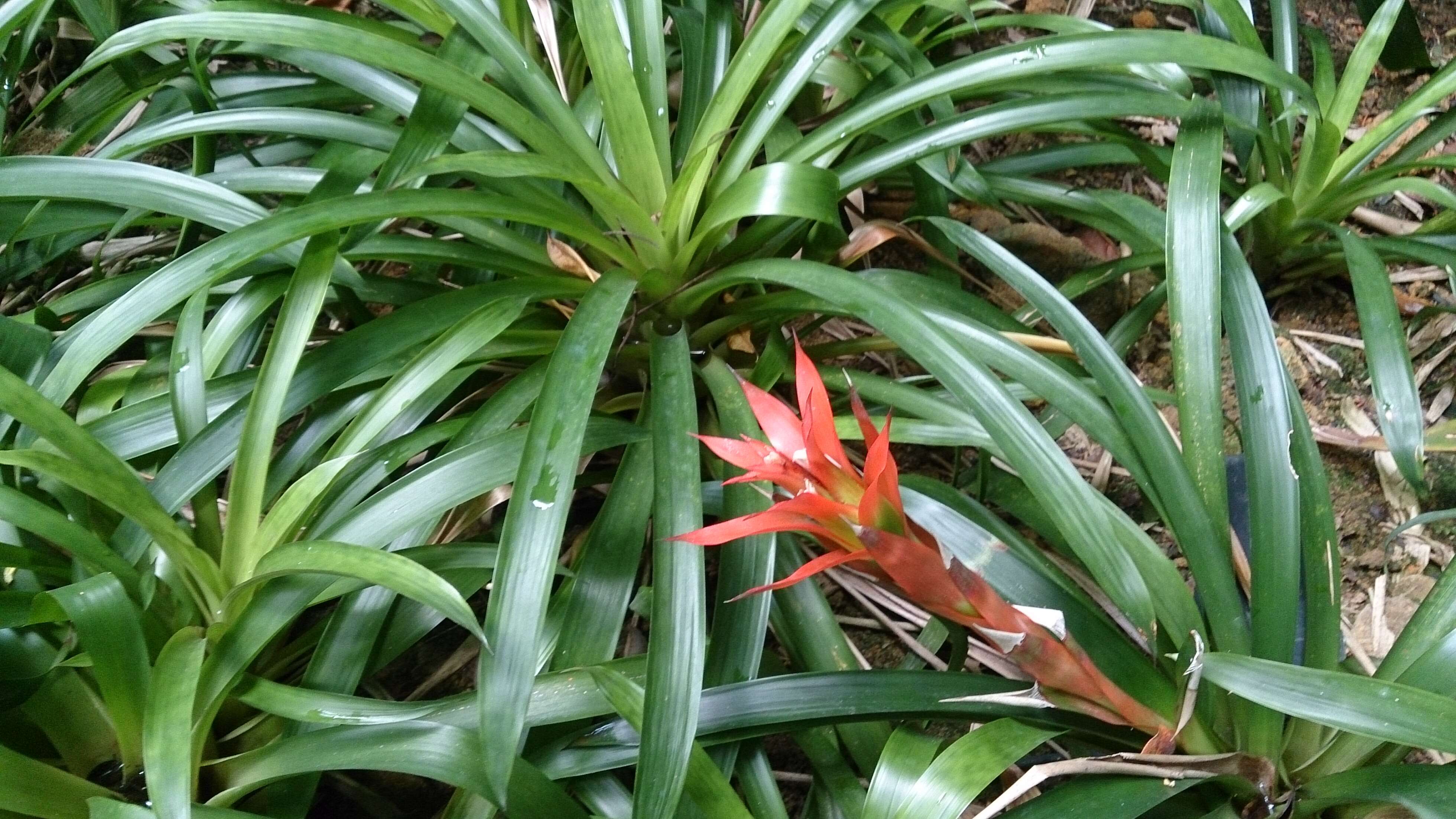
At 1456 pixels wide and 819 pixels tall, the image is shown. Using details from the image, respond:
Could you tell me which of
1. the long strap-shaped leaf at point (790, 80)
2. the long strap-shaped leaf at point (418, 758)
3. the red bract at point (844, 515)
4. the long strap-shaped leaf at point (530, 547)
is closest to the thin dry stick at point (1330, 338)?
the long strap-shaped leaf at point (790, 80)

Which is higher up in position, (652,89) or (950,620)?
(652,89)

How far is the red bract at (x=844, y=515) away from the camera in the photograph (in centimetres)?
49

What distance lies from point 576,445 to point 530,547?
9 cm

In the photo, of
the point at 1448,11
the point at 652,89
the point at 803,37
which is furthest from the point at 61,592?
the point at 1448,11

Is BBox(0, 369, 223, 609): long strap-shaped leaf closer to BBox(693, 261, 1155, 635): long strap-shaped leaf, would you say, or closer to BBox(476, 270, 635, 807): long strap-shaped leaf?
BBox(476, 270, 635, 807): long strap-shaped leaf

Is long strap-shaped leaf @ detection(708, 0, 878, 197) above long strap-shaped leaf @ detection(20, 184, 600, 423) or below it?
above

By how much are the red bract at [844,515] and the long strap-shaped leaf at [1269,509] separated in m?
0.25

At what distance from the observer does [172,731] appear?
66 cm

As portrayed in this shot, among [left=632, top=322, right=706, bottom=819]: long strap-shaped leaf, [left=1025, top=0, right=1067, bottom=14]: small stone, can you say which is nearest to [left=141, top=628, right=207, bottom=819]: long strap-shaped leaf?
[left=632, top=322, right=706, bottom=819]: long strap-shaped leaf

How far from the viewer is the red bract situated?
49 centimetres

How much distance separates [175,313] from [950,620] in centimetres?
96

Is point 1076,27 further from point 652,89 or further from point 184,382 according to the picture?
point 184,382

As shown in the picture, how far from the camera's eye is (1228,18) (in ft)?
3.17

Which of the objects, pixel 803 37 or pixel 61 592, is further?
pixel 803 37
